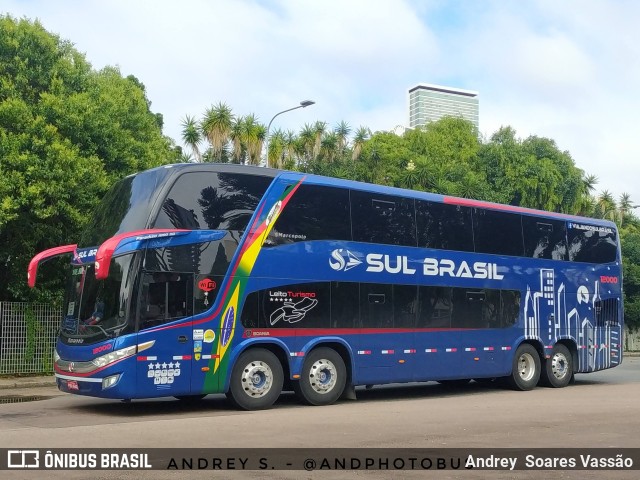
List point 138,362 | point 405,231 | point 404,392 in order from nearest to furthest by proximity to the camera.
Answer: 1. point 138,362
2. point 405,231
3. point 404,392

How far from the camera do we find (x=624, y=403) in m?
15.5

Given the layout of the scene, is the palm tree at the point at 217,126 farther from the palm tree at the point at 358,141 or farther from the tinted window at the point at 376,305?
the tinted window at the point at 376,305

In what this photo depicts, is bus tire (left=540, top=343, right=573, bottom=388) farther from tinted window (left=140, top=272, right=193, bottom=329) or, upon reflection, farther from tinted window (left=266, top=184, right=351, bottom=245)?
tinted window (left=140, top=272, right=193, bottom=329)

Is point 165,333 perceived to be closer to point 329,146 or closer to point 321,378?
point 321,378

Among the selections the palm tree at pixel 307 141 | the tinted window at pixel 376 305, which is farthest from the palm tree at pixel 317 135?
the tinted window at pixel 376 305

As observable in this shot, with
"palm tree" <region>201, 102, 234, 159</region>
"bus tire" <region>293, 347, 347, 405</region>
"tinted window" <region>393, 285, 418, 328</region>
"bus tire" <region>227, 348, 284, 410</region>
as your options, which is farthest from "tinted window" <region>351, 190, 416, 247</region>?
"palm tree" <region>201, 102, 234, 159</region>

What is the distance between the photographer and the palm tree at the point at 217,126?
41875mm

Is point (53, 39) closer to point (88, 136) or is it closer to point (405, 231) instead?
point (88, 136)

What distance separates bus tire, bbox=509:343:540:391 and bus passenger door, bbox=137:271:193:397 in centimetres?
893

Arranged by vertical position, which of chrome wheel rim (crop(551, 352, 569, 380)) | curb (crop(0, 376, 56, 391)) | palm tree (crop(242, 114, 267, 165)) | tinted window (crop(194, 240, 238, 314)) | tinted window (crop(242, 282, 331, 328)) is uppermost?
palm tree (crop(242, 114, 267, 165))

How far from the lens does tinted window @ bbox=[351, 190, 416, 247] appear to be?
16.0 m

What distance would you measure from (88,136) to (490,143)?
4233cm

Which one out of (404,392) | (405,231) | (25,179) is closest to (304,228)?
(405,231)

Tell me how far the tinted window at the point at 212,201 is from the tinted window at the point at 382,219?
2.20 m
